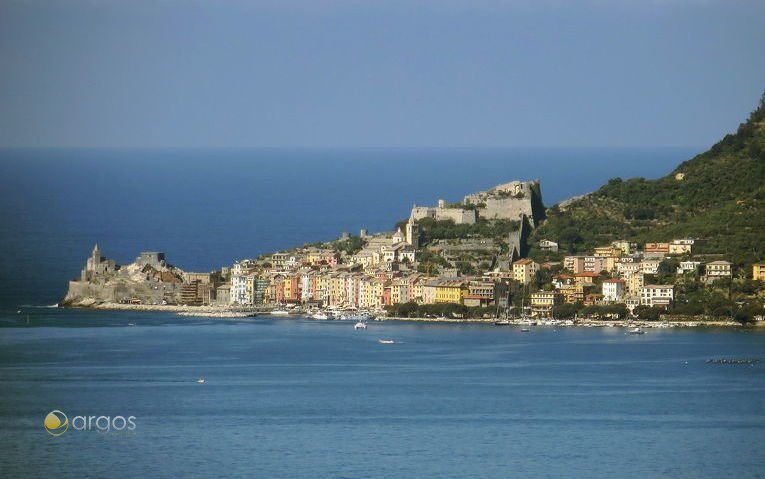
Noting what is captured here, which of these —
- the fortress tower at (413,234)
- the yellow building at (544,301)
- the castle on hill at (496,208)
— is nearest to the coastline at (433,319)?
the yellow building at (544,301)

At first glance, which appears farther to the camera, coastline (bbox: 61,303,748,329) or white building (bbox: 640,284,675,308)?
white building (bbox: 640,284,675,308)

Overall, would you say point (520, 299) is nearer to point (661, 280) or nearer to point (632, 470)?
point (661, 280)

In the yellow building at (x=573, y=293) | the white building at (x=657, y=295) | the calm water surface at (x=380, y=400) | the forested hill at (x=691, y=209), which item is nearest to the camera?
the calm water surface at (x=380, y=400)

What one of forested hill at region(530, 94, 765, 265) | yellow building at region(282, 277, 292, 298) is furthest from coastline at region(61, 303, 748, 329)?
forested hill at region(530, 94, 765, 265)

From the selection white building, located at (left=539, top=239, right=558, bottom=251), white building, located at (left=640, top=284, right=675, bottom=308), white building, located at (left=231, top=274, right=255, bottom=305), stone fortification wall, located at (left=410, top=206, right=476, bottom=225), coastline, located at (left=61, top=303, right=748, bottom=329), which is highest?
stone fortification wall, located at (left=410, top=206, right=476, bottom=225)

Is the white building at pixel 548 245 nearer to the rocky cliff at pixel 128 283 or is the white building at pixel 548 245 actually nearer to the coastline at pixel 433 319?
the coastline at pixel 433 319

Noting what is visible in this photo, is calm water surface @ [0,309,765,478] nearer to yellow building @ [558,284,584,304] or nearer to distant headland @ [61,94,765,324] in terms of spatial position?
distant headland @ [61,94,765,324]
